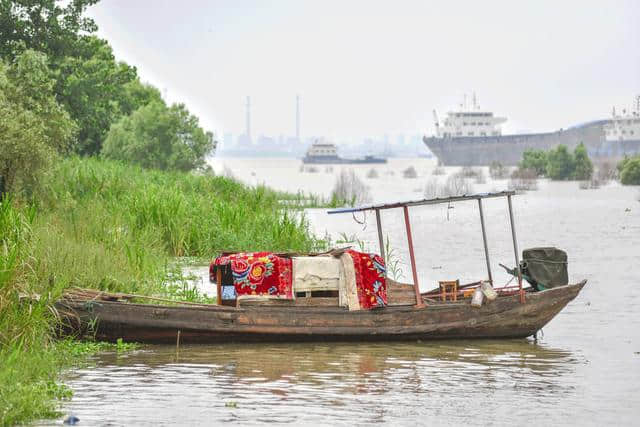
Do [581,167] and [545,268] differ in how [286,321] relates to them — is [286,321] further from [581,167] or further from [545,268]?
[581,167]

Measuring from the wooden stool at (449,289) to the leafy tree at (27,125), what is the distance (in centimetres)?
850

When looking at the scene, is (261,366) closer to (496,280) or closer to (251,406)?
(251,406)

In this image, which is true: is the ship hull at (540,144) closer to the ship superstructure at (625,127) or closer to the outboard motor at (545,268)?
the ship superstructure at (625,127)

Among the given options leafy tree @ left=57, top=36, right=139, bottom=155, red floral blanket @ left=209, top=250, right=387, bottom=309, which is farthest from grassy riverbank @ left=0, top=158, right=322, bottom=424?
leafy tree @ left=57, top=36, right=139, bottom=155

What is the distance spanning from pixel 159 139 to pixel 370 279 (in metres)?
39.1

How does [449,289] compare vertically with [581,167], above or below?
below

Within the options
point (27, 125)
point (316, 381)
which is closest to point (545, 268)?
point (316, 381)

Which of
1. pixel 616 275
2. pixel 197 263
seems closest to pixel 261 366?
pixel 197 263

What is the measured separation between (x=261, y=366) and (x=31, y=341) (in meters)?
2.95

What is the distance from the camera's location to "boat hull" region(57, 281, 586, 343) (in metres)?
15.3

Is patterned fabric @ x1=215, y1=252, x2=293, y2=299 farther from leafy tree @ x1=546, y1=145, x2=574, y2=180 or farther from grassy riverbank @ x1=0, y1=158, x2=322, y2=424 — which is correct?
leafy tree @ x1=546, y1=145, x2=574, y2=180

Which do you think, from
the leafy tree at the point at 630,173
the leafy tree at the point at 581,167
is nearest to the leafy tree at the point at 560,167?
the leafy tree at the point at 581,167

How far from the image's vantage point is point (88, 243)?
19.0 meters

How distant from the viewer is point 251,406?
39.6 feet
